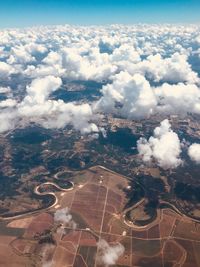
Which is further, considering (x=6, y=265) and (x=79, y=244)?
(x=79, y=244)

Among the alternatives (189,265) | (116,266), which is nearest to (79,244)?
(116,266)

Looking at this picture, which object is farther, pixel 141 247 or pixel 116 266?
pixel 141 247

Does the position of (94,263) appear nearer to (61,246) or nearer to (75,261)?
(75,261)

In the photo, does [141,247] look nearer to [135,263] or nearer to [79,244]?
[135,263]

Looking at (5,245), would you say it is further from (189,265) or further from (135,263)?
(189,265)

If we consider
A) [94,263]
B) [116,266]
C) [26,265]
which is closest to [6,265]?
[26,265]

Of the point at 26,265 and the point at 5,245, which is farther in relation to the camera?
the point at 5,245

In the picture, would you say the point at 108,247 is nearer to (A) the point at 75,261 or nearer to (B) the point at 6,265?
(A) the point at 75,261

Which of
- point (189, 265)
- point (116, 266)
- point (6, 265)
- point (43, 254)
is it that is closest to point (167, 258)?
point (189, 265)
